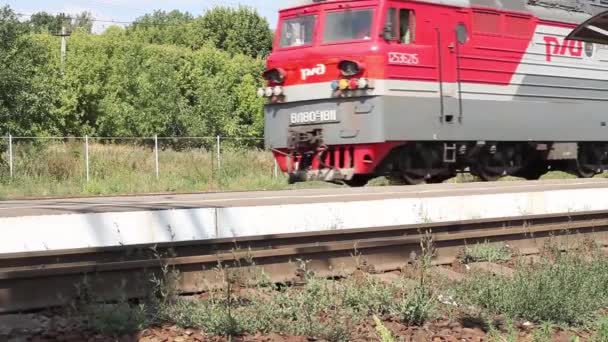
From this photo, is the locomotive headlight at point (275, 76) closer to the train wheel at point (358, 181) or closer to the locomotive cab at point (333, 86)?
the locomotive cab at point (333, 86)

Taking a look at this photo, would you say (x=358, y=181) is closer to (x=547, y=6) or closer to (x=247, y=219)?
(x=547, y=6)

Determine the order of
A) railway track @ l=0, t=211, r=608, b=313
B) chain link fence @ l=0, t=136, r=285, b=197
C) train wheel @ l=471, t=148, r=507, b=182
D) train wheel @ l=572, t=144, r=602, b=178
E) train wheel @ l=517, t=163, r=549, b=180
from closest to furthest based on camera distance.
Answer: railway track @ l=0, t=211, r=608, b=313 < train wheel @ l=471, t=148, r=507, b=182 < train wheel @ l=517, t=163, r=549, b=180 < train wheel @ l=572, t=144, r=602, b=178 < chain link fence @ l=0, t=136, r=285, b=197

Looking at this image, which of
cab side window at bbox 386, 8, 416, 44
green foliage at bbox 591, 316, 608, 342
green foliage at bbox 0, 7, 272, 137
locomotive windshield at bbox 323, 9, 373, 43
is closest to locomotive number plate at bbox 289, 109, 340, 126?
locomotive windshield at bbox 323, 9, 373, 43

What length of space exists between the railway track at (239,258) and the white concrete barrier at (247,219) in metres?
1.05

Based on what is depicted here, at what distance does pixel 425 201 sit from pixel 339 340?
18.4ft

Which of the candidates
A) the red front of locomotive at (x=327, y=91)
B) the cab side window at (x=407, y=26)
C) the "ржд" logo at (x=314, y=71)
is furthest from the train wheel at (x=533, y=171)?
the "ржд" logo at (x=314, y=71)

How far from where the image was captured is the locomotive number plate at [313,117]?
1457 centimetres

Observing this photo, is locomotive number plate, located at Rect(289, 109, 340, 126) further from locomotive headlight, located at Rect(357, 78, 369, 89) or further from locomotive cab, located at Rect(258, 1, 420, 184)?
locomotive headlight, located at Rect(357, 78, 369, 89)

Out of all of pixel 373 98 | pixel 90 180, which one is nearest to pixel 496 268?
pixel 373 98

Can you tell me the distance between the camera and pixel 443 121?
588 inches

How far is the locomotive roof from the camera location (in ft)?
50.5

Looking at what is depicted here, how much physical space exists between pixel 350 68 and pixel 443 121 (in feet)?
6.83

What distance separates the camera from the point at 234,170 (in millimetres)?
25047

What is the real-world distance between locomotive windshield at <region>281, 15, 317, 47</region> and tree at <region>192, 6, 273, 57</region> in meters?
53.7
